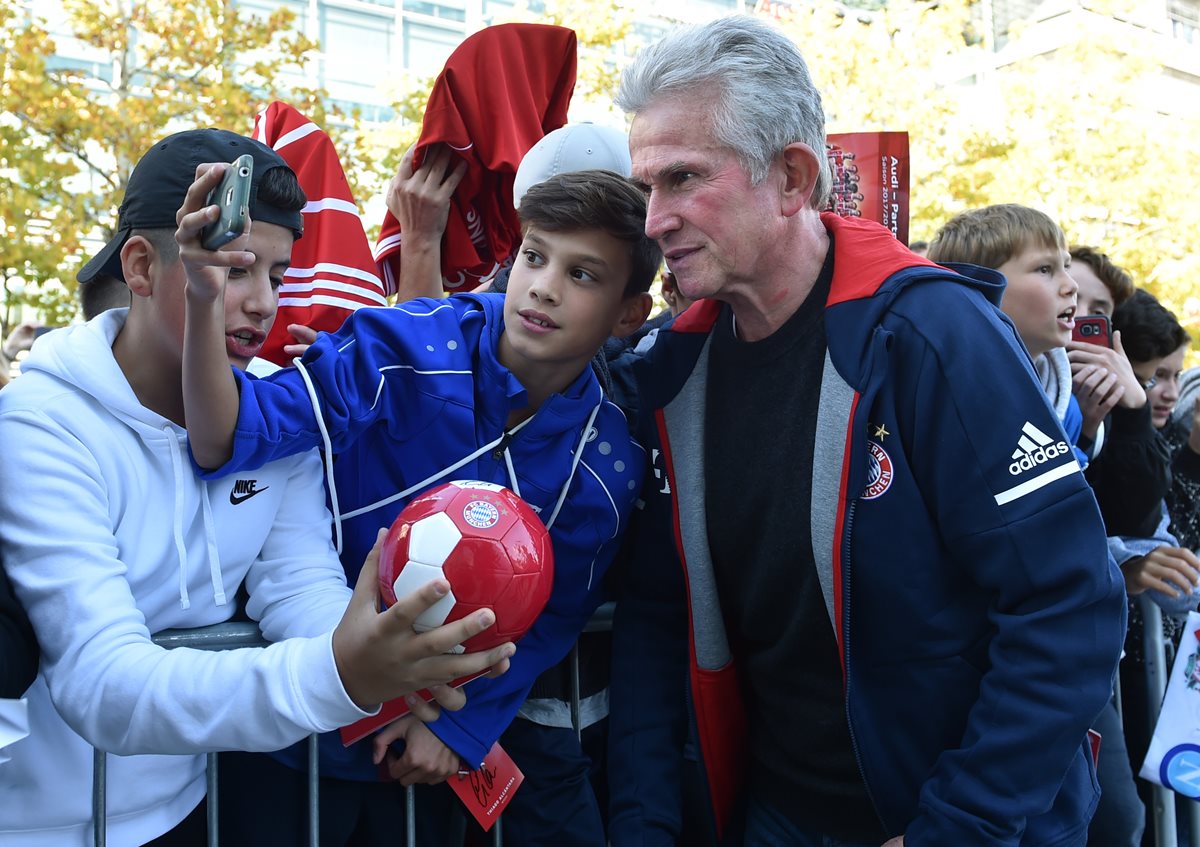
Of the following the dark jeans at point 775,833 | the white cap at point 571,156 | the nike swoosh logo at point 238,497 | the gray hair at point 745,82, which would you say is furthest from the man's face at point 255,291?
the dark jeans at point 775,833

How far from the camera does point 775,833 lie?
269 cm

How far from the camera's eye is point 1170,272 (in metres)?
14.5

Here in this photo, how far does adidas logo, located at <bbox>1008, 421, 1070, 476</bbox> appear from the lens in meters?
2.16

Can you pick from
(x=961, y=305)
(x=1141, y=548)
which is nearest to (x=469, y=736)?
(x=961, y=305)

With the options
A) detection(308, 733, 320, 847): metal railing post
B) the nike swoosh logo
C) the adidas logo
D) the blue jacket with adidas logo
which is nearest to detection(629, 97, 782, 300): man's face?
the blue jacket with adidas logo

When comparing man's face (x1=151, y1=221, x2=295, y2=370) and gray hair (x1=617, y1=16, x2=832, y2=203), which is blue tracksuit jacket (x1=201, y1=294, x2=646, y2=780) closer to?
man's face (x1=151, y1=221, x2=295, y2=370)

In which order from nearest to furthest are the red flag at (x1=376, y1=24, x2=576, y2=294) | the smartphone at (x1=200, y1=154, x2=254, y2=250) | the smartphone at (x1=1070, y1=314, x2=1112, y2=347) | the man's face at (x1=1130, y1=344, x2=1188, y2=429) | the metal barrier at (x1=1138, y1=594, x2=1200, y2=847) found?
the smartphone at (x1=200, y1=154, x2=254, y2=250) < the red flag at (x1=376, y1=24, x2=576, y2=294) < the metal barrier at (x1=1138, y1=594, x2=1200, y2=847) < the smartphone at (x1=1070, y1=314, x2=1112, y2=347) < the man's face at (x1=1130, y1=344, x2=1188, y2=429)

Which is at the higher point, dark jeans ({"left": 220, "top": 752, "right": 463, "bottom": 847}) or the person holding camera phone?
the person holding camera phone

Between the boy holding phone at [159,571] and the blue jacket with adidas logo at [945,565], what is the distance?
803 mm

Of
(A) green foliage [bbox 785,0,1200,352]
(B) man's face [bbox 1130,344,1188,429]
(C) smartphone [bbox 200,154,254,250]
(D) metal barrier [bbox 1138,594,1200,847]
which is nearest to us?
(C) smartphone [bbox 200,154,254,250]

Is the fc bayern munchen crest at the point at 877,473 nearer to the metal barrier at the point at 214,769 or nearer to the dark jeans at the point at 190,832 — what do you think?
the metal barrier at the point at 214,769

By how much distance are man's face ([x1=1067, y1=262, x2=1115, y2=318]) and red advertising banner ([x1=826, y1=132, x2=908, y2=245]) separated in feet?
3.97

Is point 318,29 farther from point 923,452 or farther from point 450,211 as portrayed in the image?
point 923,452

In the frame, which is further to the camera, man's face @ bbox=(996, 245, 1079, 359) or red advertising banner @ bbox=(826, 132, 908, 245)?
man's face @ bbox=(996, 245, 1079, 359)
